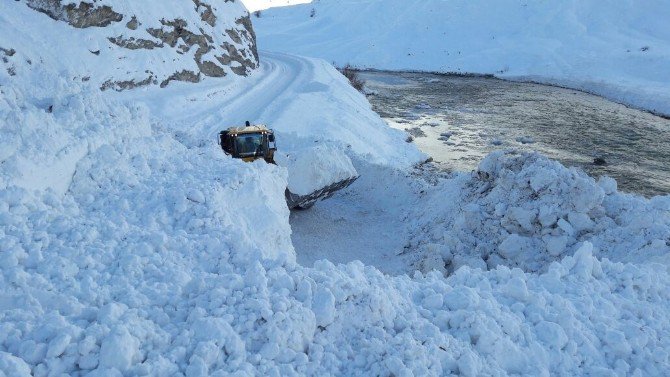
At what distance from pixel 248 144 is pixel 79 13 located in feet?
38.7

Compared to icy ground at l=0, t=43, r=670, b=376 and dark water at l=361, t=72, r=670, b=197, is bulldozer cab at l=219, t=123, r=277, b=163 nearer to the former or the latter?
icy ground at l=0, t=43, r=670, b=376

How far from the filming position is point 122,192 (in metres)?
8.98

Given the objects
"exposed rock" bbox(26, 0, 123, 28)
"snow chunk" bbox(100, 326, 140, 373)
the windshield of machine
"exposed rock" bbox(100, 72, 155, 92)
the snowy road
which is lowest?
the snowy road

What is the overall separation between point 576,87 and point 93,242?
45.9 m

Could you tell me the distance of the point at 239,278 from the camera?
21.2 feet

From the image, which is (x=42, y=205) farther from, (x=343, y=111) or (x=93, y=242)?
(x=343, y=111)

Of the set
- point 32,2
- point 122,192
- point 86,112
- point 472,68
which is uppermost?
point 32,2

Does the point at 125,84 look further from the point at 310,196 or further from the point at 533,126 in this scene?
the point at 533,126

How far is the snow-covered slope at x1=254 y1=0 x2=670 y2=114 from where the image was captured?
146 ft

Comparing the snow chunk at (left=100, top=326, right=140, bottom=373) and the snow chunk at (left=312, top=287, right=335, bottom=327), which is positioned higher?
the snow chunk at (left=100, top=326, right=140, bottom=373)

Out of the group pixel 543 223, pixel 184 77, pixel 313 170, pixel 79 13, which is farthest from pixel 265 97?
pixel 543 223

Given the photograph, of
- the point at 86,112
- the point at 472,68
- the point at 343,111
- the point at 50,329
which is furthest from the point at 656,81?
the point at 50,329

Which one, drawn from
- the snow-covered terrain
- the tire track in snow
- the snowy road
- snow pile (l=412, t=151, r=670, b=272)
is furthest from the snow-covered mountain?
snow pile (l=412, t=151, r=670, b=272)

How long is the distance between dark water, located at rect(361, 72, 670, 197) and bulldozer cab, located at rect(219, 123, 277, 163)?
9968 millimetres
